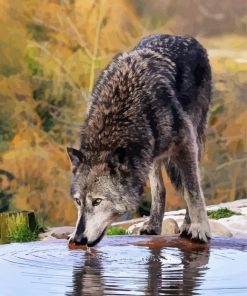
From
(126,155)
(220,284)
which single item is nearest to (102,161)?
(126,155)

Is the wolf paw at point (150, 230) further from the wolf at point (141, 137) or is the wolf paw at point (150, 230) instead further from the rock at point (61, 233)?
the rock at point (61, 233)

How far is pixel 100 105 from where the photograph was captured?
5.58 m

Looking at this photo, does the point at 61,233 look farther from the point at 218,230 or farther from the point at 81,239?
the point at 81,239

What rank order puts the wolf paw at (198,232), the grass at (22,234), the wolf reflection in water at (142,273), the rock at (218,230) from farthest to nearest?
the grass at (22,234) → the rock at (218,230) → the wolf paw at (198,232) → the wolf reflection in water at (142,273)

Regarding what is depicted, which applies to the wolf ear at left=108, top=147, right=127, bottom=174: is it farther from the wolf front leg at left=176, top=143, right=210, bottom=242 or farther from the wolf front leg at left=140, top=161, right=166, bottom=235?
the wolf front leg at left=140, top=161, right=166, bottom=235

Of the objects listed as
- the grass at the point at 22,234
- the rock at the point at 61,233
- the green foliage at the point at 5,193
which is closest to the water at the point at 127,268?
the grass at the point at 22,234

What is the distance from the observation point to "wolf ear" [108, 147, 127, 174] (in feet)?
16.9

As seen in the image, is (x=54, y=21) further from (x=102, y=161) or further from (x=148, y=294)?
(x=148, y=294)

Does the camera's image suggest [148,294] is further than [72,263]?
No

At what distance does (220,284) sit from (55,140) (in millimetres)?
13347

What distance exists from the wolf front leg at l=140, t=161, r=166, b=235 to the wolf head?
3.83 feet

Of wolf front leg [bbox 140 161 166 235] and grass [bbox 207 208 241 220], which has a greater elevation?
grass [bbox 207 208 241 220]

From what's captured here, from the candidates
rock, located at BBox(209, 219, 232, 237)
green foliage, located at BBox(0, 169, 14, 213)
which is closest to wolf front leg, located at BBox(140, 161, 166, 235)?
rock, located at BBox(209, 219, 232, 237)

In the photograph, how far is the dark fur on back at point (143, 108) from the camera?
5375 millimetres
